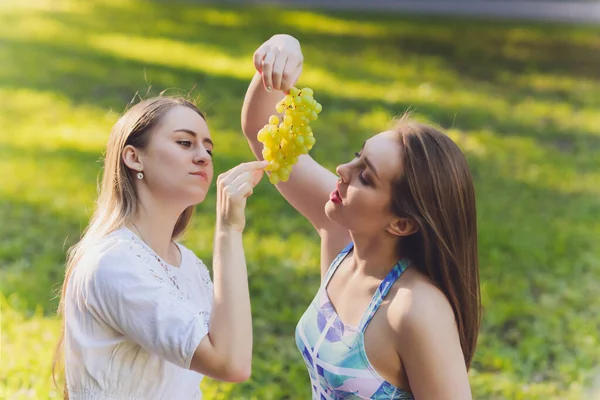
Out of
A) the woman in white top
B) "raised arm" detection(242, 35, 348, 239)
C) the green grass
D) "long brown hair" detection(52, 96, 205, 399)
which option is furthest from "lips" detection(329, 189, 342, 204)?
"long brown hair" detection(52, 96, 205, 399)

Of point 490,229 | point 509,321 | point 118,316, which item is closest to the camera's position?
point 118,316

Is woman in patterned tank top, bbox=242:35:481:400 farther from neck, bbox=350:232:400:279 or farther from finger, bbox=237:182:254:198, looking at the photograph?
finger, bbox=237:182:254:198

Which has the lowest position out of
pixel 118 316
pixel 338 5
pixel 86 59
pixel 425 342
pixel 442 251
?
pixel 118 316

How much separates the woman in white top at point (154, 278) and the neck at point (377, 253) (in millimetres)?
378

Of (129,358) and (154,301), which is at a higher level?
(154,301)

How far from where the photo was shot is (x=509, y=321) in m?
5.09

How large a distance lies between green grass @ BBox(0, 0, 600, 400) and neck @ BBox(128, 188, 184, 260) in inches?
37.4

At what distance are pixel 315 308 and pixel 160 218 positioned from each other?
1.84ft

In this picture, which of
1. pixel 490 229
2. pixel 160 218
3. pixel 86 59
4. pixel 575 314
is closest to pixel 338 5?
pixel 86 59

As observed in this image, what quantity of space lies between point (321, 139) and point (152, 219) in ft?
17.6

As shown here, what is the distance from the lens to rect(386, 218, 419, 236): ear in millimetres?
2393

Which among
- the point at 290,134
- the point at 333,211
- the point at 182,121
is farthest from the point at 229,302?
the point at 182,121

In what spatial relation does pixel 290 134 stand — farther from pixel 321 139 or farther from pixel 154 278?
pixel 321 139

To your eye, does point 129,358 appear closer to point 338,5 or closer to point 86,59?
point 86,59
